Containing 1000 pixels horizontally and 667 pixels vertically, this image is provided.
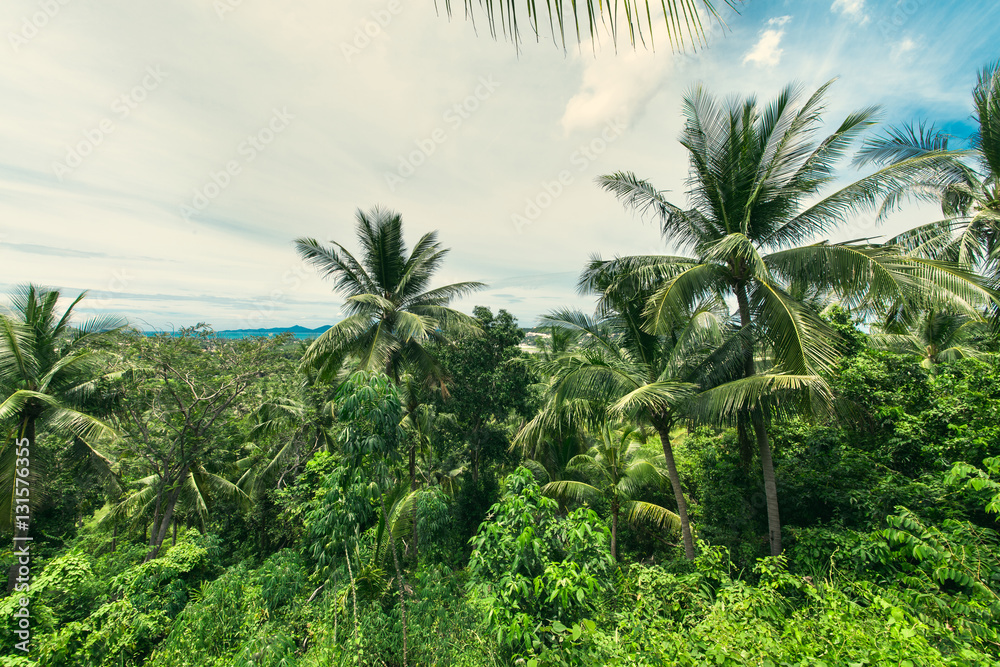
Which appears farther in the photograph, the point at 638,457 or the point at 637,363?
the point at 638,457

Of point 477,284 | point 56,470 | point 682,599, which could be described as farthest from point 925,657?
point 56,470

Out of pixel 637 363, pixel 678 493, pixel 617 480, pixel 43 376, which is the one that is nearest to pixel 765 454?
pixel 678 493

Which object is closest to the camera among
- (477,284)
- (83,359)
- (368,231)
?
(83,359)

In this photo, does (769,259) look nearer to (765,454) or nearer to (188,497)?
(765,454)

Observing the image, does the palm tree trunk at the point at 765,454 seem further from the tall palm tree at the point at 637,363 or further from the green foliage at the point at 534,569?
the green foliage at the point at 534,569

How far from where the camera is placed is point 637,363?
814cm

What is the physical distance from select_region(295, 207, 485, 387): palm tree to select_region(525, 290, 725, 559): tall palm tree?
11.7 feet

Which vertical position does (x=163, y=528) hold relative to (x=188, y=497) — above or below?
above

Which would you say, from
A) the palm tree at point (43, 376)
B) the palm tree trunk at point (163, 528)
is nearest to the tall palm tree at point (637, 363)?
the palm tree at point (43, 376)

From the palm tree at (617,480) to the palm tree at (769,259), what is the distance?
13.2 feet

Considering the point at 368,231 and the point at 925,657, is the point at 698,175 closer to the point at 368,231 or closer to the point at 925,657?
the point at 925,657

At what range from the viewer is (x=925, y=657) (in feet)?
8.14

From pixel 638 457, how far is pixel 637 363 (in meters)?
4.70

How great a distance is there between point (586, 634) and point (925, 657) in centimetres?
232
